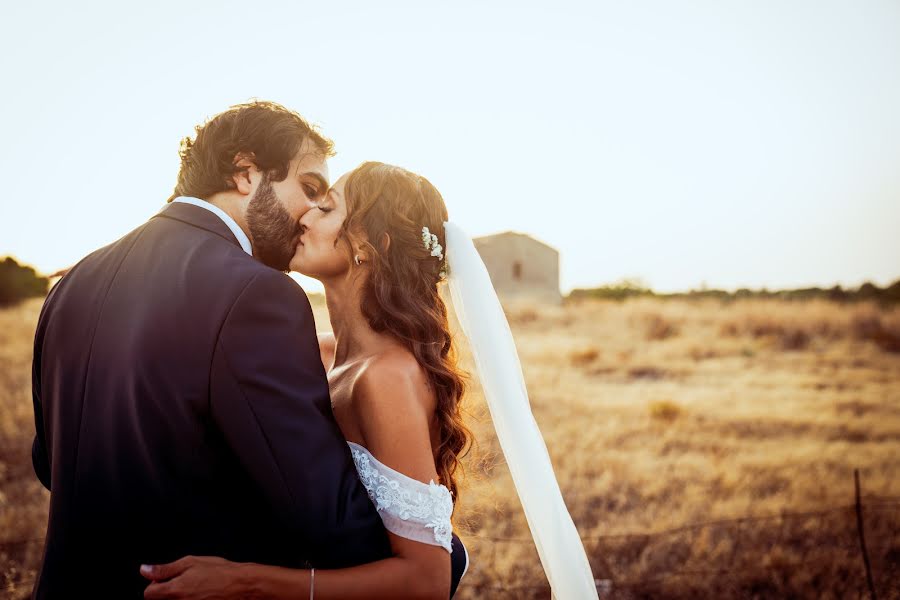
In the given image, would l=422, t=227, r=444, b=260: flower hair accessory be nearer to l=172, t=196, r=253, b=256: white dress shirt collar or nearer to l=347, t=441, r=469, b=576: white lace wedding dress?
l=172, t=196, r=253, b=256: white dress shirt collar

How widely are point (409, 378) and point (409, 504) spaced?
0.47 m

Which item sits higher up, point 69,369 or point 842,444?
point 69,369

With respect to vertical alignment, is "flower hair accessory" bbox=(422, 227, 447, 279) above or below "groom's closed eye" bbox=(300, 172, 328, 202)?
below

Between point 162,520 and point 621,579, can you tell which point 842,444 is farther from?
point 162,520

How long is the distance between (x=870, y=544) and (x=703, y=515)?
1747mm

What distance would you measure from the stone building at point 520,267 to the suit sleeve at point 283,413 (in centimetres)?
3364

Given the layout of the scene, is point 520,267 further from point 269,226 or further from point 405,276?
point 269,226

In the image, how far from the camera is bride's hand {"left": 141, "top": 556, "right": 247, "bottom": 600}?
188cm

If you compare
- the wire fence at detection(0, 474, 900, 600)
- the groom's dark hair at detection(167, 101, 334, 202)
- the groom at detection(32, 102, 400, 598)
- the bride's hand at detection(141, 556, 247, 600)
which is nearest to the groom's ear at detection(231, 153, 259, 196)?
the groom's dark hair at detection(167, 101, 334, 202)

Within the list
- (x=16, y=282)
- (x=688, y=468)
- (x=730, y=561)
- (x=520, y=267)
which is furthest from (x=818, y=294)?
(x=16, y=282)

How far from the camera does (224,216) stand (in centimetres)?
243

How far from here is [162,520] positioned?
6.42 ft

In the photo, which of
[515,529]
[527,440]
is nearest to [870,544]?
[515,529]

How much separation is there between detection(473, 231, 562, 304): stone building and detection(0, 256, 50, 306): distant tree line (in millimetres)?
20116
